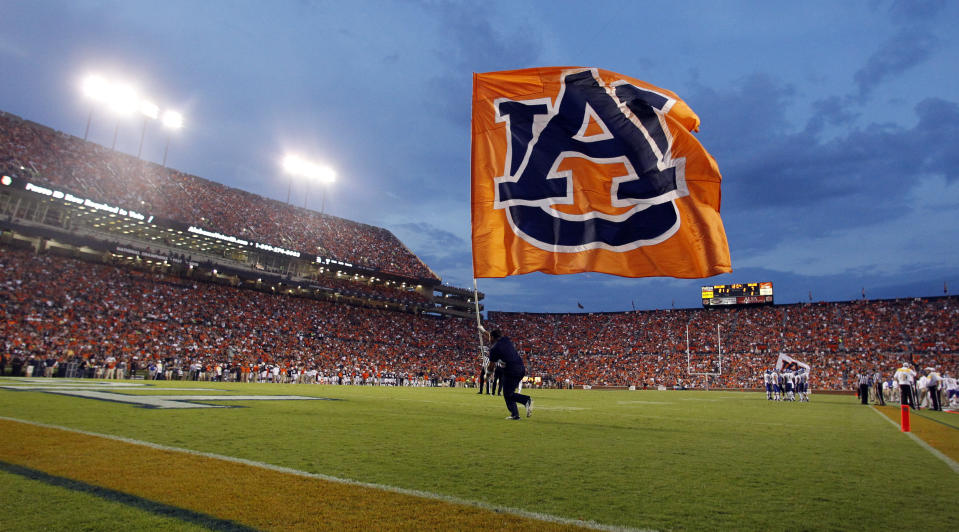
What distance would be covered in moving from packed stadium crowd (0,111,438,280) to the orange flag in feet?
127

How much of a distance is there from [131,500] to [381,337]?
46.7 m

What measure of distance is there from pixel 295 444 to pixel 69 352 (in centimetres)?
2849

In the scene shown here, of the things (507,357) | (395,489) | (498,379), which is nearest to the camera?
(395,489)

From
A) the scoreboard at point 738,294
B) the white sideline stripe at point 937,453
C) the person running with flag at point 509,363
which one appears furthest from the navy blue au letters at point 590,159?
the scoreboard at point 738,294

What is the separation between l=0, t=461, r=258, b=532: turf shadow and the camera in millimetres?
2616

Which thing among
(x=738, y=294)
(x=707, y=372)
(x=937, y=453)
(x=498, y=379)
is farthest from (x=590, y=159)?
(x=738, y=294)

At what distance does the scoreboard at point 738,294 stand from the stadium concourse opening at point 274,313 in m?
1.05

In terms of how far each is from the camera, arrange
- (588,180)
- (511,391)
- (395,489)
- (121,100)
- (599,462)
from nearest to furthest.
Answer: (395,489)
(599,462)
(588,180)
(511,391)
(121,100)

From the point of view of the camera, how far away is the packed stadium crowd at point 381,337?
1166 inches

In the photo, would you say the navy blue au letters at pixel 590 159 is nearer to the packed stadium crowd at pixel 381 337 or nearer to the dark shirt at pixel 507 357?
the dark shirt at pixel 507 357

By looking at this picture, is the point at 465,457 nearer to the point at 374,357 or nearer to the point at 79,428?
the point at 79,428

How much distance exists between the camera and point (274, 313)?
43188mm

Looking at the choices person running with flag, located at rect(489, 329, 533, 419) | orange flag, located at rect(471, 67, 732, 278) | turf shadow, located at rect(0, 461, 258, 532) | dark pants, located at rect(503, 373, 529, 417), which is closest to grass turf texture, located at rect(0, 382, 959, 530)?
turf shadow, located at rect(0, 461, 258, 532)

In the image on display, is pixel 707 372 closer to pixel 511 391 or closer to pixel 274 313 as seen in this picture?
pixel 274 313
